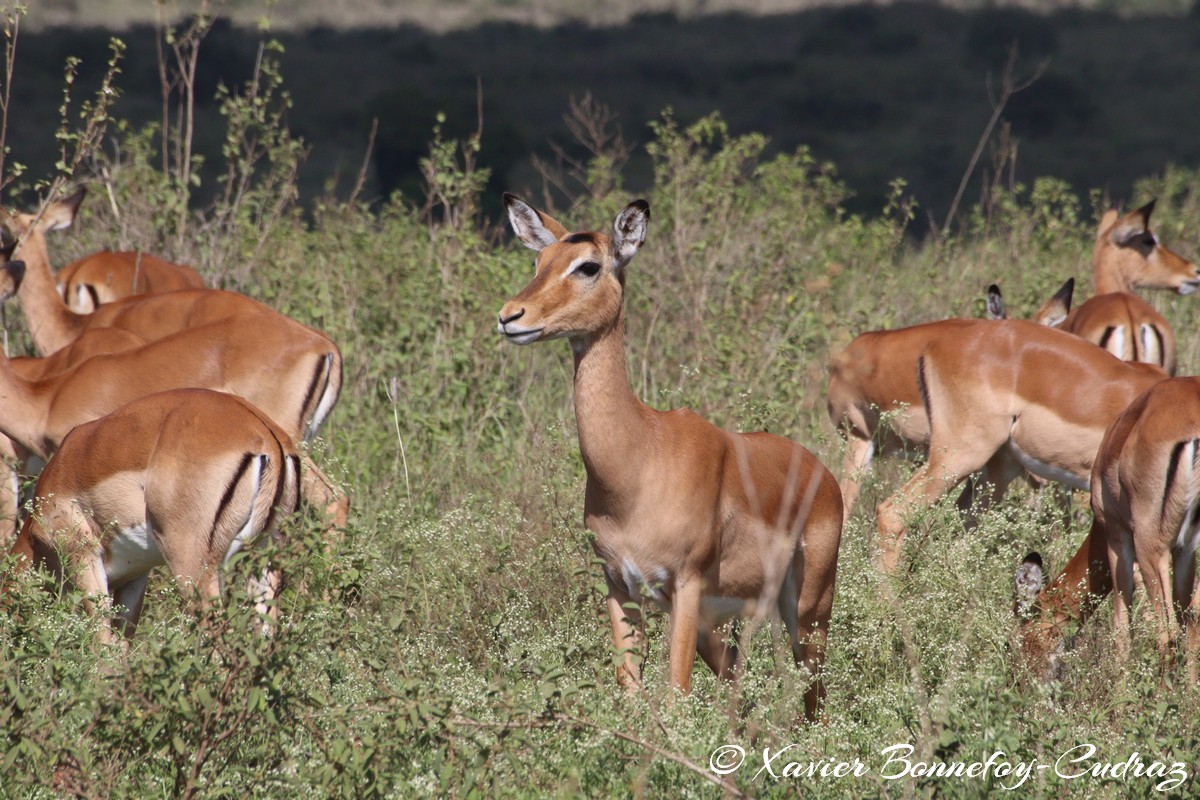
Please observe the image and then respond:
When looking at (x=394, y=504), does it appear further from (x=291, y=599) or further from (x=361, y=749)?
(x=361, y=749)

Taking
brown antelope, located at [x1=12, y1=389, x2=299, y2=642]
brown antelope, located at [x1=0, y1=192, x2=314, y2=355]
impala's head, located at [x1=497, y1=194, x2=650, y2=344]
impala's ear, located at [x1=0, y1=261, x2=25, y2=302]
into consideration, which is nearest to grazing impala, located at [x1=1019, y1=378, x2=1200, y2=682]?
impala's head, located at [x1=497, y1=194, x2=650, y2=344]

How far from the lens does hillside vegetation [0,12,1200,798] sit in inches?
138

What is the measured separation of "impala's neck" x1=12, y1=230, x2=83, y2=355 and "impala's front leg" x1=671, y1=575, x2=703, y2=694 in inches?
169

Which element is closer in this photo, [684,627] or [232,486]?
[684,627]

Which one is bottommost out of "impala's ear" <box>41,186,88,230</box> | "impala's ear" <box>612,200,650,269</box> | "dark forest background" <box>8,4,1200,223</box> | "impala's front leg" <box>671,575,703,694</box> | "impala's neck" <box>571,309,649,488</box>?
"dark forest background" <box>8,4,1200,223</box>

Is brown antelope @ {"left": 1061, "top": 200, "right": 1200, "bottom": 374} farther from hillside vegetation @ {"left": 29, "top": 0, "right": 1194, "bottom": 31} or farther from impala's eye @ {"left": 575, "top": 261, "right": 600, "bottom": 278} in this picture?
hillside vegetation @ {"left": 29, "top": 0, "right": 1194, "bottom": 31}

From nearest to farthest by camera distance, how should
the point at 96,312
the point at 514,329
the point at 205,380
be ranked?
the point at 514,329, the point at 205,380, the point at 96,312

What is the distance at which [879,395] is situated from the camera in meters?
7.03

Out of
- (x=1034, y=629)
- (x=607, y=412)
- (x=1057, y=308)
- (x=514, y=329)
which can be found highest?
(x=514, y=329)

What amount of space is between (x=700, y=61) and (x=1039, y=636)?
22539 millimetres

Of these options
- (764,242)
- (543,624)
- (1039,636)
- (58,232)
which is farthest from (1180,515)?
(58,232)

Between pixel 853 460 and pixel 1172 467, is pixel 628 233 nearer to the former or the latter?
pixel 1172 467

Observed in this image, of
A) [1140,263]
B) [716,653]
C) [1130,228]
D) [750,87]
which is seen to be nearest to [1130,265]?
[1140,263]

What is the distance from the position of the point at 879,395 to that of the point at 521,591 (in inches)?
100
